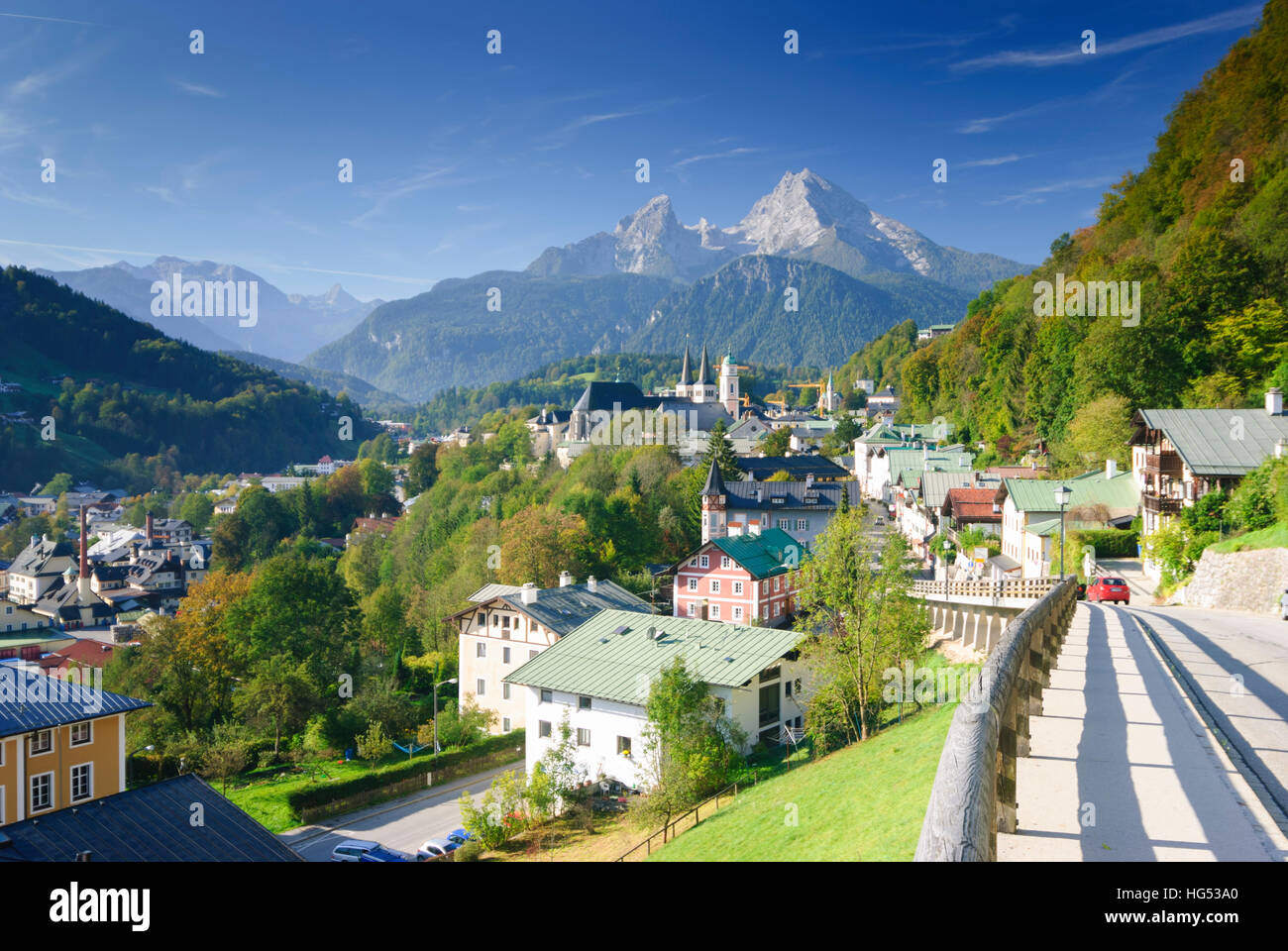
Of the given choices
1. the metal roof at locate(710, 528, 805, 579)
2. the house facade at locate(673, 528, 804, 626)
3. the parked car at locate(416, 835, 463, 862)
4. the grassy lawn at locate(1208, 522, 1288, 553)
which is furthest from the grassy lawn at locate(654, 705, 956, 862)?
the metal roof at locate(710, 528, 805, 579)

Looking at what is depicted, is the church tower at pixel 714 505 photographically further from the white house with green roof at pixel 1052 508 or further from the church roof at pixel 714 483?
the white house with green roof at pixel 1052 508

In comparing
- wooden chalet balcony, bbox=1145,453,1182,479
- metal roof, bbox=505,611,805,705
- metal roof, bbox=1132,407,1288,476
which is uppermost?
metal roof, bbox=1132,407,1288,476

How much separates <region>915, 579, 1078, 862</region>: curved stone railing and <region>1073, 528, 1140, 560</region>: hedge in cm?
3287

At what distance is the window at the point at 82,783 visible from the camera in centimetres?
2539

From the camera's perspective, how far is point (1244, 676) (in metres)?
12.9

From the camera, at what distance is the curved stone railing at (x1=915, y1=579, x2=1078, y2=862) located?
3.51m

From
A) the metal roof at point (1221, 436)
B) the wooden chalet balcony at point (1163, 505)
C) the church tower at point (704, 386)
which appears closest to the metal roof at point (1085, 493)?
the wooden chalet balcony at point (1163, 505)

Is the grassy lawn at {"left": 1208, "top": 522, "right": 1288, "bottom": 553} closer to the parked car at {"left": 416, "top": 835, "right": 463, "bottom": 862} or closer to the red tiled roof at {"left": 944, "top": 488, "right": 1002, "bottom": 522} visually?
the red tiled roof at {"left": 944, "top": 488, "right": 1002, "bottom": 522}

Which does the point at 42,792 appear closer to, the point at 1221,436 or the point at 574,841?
the point at 574,841

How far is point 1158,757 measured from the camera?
7.91 metres

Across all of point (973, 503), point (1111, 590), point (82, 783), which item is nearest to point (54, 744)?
point (82, 783)

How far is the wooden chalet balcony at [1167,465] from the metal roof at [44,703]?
39633 mm

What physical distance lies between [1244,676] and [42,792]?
1166 inches
